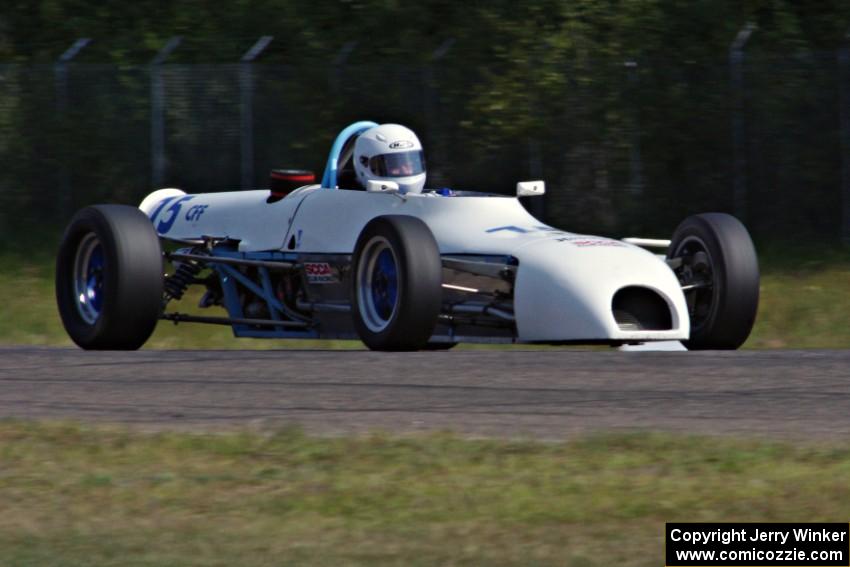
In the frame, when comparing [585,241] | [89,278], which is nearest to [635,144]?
[89,278]

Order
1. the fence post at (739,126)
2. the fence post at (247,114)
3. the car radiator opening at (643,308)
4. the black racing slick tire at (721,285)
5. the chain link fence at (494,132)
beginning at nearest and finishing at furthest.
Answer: the car radiator opening at (643,308), the black racing slick tire at (721,285), the chain link fence at (494,132), the fence post at (739,126), the fence post at (247,114)

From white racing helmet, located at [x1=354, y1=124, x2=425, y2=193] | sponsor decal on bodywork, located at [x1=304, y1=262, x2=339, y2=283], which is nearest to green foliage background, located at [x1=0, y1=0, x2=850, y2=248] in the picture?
white racing helmet, located at [x1=354, y1=124, x2=425, y2=193]

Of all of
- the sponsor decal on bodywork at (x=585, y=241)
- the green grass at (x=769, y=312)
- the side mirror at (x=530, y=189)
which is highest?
the side mirror at (x=530, y=189)

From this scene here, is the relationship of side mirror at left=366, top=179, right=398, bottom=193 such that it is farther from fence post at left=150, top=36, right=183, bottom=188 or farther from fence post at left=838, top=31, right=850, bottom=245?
fence post at left=150, top=36, right=183, bottom=188

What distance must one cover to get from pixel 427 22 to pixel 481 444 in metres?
11.7

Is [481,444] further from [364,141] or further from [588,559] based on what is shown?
[364,141]

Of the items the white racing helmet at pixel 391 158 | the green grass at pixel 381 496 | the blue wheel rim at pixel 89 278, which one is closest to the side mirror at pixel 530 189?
the white racing helmet at pixel 391 158

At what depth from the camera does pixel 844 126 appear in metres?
16.2

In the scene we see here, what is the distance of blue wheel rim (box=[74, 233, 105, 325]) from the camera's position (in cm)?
1035

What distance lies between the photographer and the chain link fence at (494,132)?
1636 centimetres

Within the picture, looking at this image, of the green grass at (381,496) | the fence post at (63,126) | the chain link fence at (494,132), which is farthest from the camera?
the fence post at (63,126)

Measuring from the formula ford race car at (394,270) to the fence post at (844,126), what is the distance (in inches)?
245

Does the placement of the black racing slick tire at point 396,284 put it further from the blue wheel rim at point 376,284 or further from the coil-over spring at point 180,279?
the coil-over spring at point 180,279

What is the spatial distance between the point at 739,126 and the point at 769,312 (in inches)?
118
